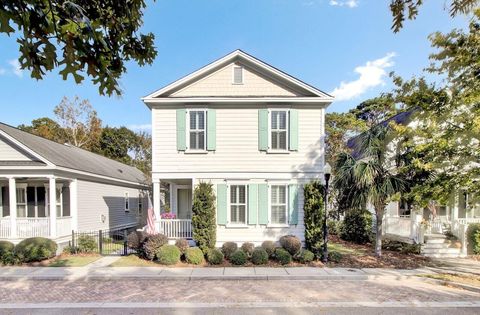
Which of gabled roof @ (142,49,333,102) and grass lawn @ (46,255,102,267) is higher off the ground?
gabled roof @ (142,49,333,102)

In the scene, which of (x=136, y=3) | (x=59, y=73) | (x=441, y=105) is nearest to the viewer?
(x=59, y=73)

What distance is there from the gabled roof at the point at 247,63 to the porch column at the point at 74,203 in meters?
6.19

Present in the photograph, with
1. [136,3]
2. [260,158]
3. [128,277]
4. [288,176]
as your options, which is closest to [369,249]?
[288,176]

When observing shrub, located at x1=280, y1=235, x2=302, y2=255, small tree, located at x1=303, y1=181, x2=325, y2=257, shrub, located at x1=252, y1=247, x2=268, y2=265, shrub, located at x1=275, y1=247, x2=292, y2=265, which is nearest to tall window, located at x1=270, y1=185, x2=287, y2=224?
small tree, located at x1=303, y1=181, x2=325, y2=257

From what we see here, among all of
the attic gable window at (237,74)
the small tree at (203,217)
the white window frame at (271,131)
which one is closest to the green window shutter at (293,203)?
the white window frame at (271,131)

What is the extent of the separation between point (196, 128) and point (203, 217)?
388 cm

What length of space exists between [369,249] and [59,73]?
1396 cm

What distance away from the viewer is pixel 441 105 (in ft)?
27.9

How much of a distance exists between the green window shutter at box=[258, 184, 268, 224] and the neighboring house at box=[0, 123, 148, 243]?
29.5 feet

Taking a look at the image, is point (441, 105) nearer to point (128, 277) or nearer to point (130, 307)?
point (130, 307)

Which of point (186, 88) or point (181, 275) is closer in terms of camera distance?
point (181, 275)

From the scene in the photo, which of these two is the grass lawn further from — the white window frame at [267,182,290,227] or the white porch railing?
the white window frame at [267,182,290,227]

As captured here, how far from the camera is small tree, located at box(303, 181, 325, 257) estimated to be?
1100 cm

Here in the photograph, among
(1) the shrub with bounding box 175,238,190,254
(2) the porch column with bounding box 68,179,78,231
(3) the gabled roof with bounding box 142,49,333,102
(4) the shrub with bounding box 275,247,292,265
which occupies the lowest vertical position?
(4) the shrub with bounding box 275,247,292,265
